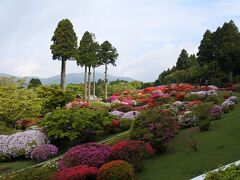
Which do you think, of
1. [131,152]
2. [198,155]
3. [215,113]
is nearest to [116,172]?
[131,152]

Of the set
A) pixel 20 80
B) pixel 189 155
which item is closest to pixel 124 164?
pixel 189 155

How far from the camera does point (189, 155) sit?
47.6ft

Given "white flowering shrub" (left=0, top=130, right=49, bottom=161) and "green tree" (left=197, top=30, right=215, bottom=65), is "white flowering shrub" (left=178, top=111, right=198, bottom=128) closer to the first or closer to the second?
→ "white flowering shrub" (left=0, top=130, right=49, bottom=161)

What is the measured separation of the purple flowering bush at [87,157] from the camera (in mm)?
13625

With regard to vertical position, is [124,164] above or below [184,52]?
below

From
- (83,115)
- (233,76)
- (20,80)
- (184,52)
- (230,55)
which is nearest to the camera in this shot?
(83,115)

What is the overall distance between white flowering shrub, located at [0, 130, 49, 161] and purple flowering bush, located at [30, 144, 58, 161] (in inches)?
32.0

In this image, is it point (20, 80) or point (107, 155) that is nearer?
point (107, 155)

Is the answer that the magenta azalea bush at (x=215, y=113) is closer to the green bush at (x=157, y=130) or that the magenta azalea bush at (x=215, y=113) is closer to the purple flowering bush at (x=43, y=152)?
the green bush at (x=157, y=130)

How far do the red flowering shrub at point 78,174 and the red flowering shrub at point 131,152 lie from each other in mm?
1179

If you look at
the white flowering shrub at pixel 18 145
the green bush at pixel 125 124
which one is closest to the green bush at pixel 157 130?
the white flowering shrub at pixel 18 145

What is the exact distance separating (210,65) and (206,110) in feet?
81.0

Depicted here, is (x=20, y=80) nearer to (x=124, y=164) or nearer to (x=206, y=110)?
(x=206, y=110)

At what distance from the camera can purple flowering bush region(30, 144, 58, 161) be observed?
18.6 m
